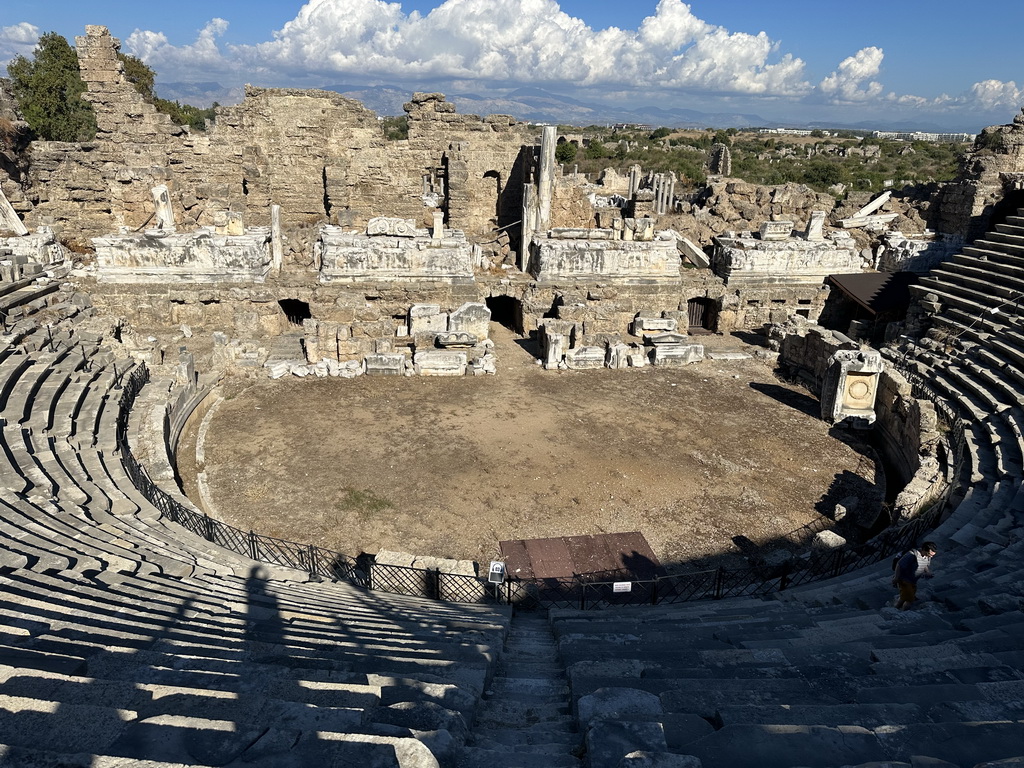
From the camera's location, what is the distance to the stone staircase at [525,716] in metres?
3.83

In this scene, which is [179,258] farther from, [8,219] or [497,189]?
[497,189]

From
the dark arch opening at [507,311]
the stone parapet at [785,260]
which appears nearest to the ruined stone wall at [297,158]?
the dark arch opening at [507,311]

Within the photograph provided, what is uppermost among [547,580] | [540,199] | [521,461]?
[540,199]

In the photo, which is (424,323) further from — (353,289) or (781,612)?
(781,612)

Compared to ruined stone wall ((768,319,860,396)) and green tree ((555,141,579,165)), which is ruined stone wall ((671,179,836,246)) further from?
green tree ((555,141,579,165))

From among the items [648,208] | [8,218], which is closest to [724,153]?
[648,208]

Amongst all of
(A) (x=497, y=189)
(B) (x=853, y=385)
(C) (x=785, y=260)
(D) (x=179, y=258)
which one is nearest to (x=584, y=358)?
(B) (x=853, y=385)

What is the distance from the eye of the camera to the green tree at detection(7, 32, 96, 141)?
3522 centimetres

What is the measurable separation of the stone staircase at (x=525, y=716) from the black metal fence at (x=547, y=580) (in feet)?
6.66

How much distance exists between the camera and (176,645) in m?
5.23

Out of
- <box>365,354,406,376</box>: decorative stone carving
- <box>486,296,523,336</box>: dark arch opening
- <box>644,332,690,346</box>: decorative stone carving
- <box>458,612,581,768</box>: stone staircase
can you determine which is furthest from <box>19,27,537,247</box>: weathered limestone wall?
<box>458,612,581,768</box>: stone staircase

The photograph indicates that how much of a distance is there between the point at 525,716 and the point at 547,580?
488 centimetres

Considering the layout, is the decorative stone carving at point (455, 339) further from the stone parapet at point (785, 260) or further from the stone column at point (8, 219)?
the stone column at point (8, 219)

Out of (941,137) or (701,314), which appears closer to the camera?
(701,314)
